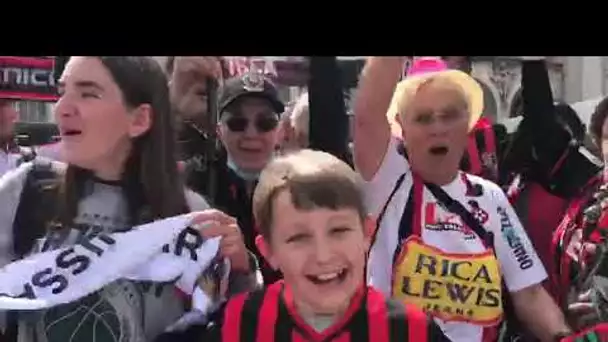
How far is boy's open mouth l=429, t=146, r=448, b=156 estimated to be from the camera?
1.96m

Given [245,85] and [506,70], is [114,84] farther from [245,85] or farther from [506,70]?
[506,70]

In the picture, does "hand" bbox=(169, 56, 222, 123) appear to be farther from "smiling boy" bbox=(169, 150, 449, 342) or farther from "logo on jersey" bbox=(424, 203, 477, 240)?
"logo on jersey" bbox=(424, 203, 477, 240)

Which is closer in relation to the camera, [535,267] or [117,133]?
[117,133]

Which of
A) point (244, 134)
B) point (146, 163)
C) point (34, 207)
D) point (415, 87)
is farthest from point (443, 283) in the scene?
point (34, 207)

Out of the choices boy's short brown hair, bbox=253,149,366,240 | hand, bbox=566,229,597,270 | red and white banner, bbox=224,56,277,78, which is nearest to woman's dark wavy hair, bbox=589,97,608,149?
hand, bbox=566,229,597,270

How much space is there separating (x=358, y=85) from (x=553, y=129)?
1.42ft

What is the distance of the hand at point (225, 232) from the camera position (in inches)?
73.2

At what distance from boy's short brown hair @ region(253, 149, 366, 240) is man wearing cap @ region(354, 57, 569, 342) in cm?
11

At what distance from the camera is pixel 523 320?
2.01 metres

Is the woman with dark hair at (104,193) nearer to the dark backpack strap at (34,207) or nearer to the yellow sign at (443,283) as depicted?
the dark backpack strap at (34,207)

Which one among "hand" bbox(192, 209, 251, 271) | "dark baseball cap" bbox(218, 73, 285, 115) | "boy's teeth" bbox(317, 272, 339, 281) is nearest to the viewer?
"boy's teeth" bbox(317, 272, 339, 281)

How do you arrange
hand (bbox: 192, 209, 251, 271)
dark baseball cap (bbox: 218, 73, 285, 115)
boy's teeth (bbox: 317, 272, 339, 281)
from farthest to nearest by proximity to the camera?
dark baseball cap (bbox: 218, 73, 285, 115) → hand (bbox: 192, 209, 251, 271) → boy's teeth (bbox: 317, 272, 339, 281)

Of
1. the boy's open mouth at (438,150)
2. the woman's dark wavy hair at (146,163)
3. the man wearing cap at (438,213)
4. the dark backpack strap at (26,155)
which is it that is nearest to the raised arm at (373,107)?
the man wearing cap at (438,213)
